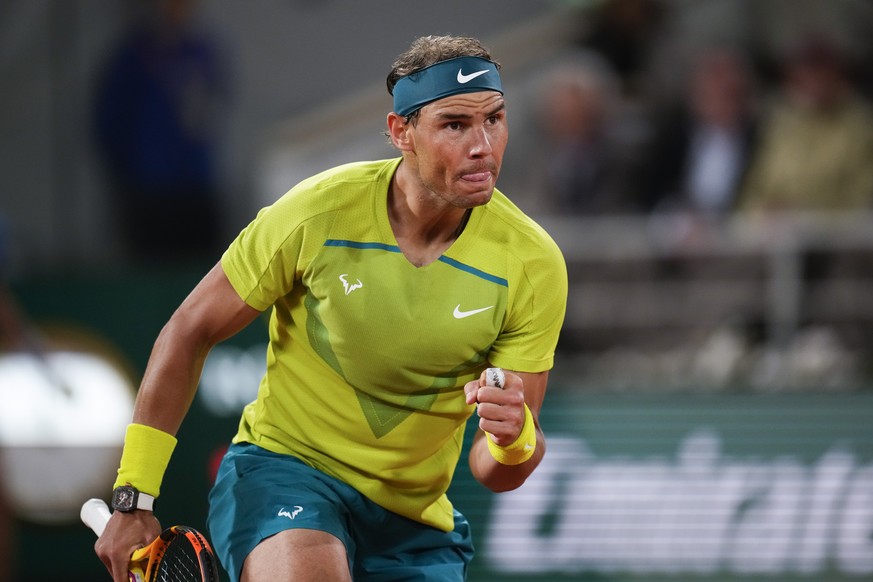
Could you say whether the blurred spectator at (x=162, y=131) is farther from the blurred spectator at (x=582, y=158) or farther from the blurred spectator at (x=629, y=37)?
the blurred spectator at (x=629, y=37)

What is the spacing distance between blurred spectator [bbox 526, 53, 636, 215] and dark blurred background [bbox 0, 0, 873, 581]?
0.02m

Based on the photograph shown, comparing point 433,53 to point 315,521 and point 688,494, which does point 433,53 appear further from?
point 688,494

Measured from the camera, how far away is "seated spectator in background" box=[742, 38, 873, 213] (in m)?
8.62

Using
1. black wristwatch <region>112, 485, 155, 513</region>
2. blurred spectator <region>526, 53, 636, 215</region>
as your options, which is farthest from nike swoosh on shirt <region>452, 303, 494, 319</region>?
blurred spectator <region>526, 53, 636, 215</region>

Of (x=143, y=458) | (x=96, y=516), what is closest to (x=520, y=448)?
(x=143, y=458)

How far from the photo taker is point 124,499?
4.20 metres

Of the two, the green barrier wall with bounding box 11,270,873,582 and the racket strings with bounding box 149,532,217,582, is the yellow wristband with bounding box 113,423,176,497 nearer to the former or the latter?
the racket strings with bounding box 149,532,217,582

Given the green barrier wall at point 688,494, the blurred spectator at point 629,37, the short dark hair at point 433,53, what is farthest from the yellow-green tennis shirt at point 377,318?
the blurred spectator at point 629,37

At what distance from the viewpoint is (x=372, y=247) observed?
4359 mm

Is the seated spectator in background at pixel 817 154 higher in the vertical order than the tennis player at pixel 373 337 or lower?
higher

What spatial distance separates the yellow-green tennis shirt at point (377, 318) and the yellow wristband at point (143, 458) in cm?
38

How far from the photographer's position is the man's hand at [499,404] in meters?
3.91

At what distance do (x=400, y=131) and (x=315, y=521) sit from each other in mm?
1241

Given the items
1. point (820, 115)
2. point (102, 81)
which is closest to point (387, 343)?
point (820, 115)
